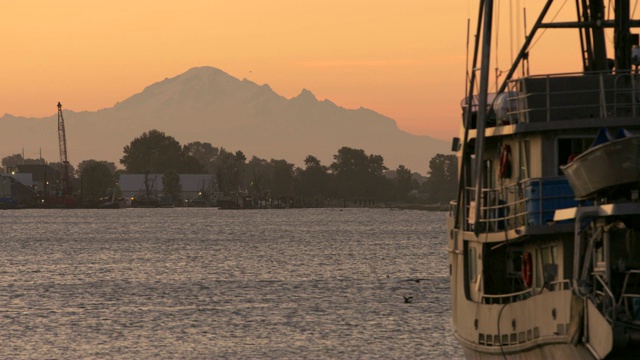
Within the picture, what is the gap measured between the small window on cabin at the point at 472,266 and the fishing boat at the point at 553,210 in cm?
7

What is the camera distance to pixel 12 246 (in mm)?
178375

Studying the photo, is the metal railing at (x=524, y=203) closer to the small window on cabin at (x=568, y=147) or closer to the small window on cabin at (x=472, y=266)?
the small window on cabin at (x=568, y=147)

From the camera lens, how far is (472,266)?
123 ft

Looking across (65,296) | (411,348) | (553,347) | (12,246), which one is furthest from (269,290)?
(12,246)

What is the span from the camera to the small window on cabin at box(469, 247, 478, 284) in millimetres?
37188

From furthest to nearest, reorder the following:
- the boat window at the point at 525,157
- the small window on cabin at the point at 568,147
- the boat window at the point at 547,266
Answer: the boat window at the point at 525,157, the small window on cabin at the point at 568,147, the boat window at the point at 547,266

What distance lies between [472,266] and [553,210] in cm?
689

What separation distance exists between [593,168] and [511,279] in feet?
28.6

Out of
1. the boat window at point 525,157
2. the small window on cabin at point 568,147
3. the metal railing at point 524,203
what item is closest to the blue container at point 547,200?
the metal railing at point 524,203

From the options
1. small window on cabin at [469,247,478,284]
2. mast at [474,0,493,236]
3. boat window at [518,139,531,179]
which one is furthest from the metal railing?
small window on cabin at [469,247,478,284]

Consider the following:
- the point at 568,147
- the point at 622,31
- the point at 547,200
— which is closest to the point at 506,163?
the point at 568,147

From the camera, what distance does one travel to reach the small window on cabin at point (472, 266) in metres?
37.2

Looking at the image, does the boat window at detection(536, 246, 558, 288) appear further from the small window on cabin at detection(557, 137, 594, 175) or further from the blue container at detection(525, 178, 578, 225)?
the small window on cabin at detection(557, 137, 594, 175)

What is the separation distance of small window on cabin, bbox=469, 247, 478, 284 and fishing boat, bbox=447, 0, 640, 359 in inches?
2.6
